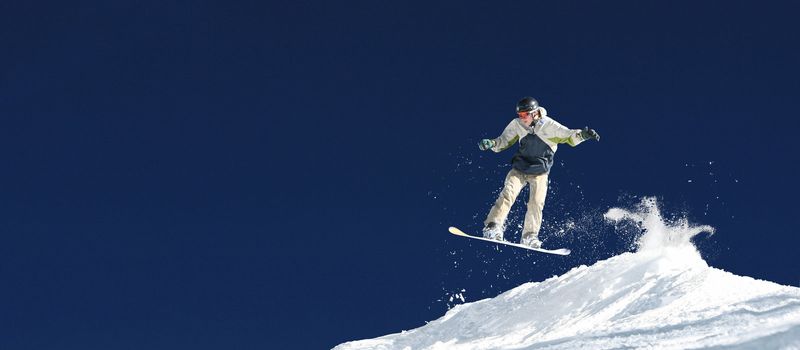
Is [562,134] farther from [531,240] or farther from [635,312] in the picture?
[635,312]

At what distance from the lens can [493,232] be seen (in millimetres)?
15039

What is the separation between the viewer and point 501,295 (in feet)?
53.1

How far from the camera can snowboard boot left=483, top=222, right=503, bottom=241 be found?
1504 cm

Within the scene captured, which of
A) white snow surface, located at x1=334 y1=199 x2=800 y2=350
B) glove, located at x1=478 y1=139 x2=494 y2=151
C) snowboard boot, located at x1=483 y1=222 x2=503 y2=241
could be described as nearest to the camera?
white snow surface, located at x1=334 y1=199 x2=800 y2=350

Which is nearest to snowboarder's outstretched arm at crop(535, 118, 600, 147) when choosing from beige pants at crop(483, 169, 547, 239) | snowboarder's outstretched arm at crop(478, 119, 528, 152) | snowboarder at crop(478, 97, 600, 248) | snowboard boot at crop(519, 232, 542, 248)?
snowboarder at crop(478, 97, 600, 248)

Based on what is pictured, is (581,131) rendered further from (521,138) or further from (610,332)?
(610,332)

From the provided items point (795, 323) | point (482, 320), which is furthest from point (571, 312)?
point (795, 323)

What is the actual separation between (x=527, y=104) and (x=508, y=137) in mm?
724

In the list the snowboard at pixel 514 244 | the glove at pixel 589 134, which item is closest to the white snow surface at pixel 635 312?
the snowboard at pixel 514 244

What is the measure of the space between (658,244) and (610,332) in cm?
555

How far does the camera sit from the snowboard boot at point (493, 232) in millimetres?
15039

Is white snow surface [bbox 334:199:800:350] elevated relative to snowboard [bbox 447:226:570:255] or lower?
lower

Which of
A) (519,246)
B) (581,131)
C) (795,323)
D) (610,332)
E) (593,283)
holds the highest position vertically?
(581,131)

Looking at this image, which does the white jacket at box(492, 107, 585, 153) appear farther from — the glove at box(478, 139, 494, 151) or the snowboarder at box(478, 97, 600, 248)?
the glove at box(478, 139, 494, 151)
